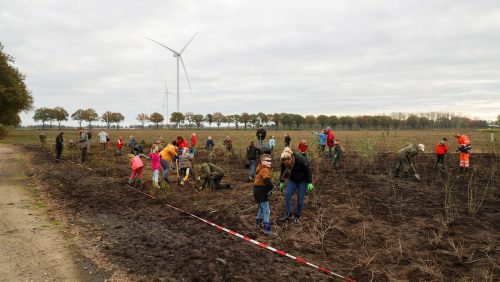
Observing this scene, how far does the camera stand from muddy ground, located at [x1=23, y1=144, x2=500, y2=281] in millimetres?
4492

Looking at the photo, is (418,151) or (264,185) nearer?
(264,185)

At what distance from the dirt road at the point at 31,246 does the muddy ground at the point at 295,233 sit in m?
0.38

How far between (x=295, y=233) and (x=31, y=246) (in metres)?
4.81

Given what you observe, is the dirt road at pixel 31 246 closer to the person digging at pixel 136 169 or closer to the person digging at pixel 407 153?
the person digging at pixel 136 169

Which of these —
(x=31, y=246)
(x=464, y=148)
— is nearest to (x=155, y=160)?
(x=31, y=246)

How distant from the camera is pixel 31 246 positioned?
5.25 metres

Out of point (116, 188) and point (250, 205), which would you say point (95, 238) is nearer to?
point (250, 205)

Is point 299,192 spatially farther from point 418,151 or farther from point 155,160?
point 418,151

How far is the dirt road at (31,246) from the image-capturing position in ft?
14.1

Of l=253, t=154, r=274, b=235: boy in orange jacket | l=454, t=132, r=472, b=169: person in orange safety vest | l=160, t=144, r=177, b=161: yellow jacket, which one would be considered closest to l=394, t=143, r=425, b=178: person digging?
l=454, t=132, r=472, b=169: person in orange safety vest

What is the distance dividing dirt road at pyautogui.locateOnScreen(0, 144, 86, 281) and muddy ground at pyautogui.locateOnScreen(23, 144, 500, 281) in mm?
382

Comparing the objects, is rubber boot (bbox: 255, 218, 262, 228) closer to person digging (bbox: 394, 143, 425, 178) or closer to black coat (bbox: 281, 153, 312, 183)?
black coat (bbox: 281, 153, 312, 183)

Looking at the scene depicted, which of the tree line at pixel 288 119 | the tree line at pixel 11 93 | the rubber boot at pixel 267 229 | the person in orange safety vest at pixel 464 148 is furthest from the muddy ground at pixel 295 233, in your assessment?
the tree line at pixel 288 119

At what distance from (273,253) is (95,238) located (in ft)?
11.2
